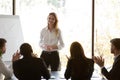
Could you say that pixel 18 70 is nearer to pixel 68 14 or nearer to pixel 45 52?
pixel 45 52

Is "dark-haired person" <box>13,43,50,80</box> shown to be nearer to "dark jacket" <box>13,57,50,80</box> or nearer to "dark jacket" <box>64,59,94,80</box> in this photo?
"dark jacket" <box>13,57,50,80</box>

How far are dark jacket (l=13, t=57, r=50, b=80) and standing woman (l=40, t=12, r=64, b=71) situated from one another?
133 cm

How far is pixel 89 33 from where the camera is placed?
6527 millimetres

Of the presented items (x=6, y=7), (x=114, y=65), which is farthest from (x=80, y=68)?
(x=6, y=7)

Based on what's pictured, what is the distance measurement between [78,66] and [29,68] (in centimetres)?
59

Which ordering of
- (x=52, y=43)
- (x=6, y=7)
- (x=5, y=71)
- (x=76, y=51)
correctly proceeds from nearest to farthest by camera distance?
(x=76, y=51)
(x=5, y=71)
(x=52, y=43)
(x=6, y=7)

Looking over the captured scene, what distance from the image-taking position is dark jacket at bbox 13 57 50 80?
330 centimetres

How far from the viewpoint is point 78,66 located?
333 centimetres

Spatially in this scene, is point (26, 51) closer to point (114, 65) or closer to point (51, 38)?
point (114, 65)

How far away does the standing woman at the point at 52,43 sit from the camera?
15.5 ft

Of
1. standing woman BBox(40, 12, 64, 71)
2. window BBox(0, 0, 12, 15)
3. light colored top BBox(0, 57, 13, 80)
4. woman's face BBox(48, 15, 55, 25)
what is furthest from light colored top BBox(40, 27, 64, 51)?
window BBox(0, 0, 12, 15)

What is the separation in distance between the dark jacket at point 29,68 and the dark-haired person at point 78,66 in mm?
334

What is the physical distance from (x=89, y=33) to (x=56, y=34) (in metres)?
1.84

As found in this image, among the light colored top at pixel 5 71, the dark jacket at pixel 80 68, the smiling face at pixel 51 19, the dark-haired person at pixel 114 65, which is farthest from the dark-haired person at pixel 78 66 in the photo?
the smiling face at pixel 51 19
